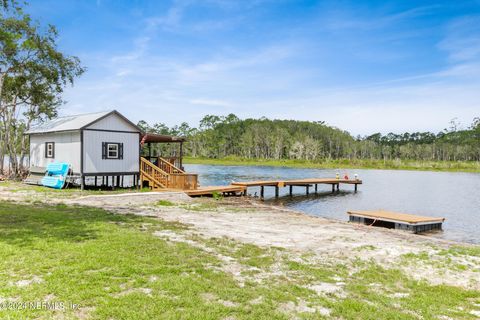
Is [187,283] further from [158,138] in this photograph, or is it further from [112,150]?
[158,138]

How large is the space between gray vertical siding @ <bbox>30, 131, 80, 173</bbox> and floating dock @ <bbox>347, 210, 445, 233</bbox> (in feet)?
54.1

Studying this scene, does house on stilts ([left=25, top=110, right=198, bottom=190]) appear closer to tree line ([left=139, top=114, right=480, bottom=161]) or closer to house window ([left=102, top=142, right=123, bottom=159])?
house window ([left=102, top=142, right=123, bottom=159])

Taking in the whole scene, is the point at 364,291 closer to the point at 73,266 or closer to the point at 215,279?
the point at 215,279

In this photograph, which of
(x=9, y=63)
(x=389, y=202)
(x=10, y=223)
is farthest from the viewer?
(x=389, y=202)

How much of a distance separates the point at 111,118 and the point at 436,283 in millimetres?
20620

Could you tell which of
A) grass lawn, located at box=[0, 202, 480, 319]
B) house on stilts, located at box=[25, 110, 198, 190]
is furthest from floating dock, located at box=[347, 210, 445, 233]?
grass lawn, located at box=[0, 202, 480, 319]

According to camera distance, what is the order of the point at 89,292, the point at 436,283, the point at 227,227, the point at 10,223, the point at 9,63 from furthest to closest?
the point at 9,63 → the point at 227,227 → the point at 10,223 → the point at 436,283 → the point at 89,292

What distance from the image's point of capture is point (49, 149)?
24594 millimetres

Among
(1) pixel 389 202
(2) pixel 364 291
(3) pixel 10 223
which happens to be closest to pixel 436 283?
(2) pixel 364 291

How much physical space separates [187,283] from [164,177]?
59.5 feet

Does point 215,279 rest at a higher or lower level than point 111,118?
lower

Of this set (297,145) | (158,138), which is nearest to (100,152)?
(158,138)

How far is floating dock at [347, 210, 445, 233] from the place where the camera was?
17531mm

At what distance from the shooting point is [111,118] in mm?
23250
